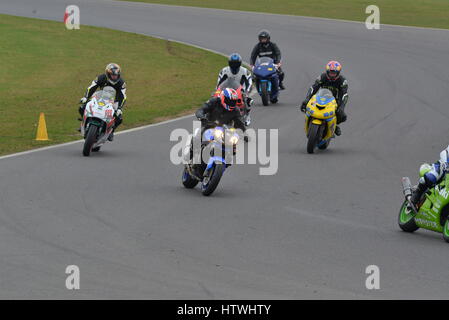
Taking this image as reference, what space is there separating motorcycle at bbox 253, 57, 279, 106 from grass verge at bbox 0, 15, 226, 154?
165 cm

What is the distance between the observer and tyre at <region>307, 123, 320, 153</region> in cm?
1895

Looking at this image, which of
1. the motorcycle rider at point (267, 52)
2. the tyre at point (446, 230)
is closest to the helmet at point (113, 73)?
the motorcycle rider at point (267, 52)

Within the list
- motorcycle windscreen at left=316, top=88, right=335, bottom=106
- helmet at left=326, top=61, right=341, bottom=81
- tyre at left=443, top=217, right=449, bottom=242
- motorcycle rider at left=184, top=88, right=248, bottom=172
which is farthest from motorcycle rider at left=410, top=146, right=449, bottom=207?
helmet at left=326, top=61, right=341, bottom=81

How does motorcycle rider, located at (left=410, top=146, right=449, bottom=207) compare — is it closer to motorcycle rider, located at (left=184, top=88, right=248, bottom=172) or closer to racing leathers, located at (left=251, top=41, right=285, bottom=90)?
motorcycle rider, located at (left=184, top=88, right=248, bottom=172)

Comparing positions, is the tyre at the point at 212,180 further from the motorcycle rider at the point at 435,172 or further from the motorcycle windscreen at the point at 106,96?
the motorcycle windscreen at the point at 106,96

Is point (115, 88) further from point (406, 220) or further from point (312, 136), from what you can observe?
point (406, 220)

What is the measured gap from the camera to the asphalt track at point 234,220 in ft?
31.2

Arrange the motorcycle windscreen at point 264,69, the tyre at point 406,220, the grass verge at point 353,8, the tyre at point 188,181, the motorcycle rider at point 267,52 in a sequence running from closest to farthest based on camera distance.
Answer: the tyre at point 406,220 → the tyre at point 188,181 → the motorcycle windscreen at point 264,69 → the motorcycle rider at point 267,52 → the grass verge at point 353,8

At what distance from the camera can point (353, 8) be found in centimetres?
4869

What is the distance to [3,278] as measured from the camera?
9453mm

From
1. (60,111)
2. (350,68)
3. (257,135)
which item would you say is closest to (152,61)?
(350,68)

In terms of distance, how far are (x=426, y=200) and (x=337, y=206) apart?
91.0 inches

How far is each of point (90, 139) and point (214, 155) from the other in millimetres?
4355
